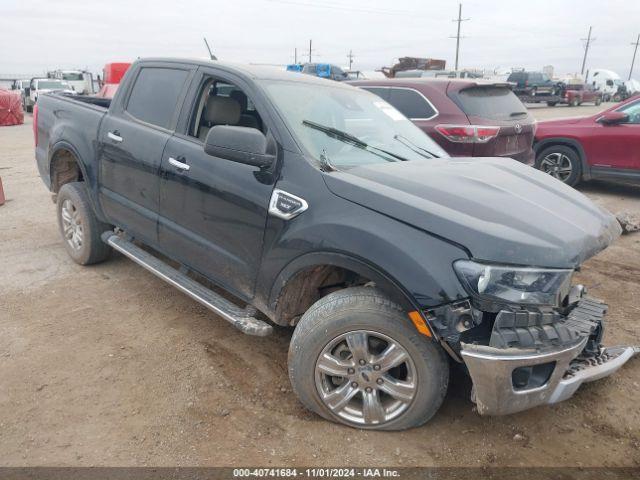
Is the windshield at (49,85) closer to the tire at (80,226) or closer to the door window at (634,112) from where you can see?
the tire at (80,226)

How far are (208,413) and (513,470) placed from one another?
1528 millimetres

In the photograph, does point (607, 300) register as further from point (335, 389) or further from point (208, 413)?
point (208, 413)

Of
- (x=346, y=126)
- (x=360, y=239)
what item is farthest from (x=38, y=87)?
(x=360, y=239)

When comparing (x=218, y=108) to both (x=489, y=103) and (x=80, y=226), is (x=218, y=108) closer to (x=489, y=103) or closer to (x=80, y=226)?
(x=80, y=226)

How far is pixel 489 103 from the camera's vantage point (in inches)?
253

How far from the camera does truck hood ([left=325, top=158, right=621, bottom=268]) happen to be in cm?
221

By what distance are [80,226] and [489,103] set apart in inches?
191

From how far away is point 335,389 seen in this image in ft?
8.62

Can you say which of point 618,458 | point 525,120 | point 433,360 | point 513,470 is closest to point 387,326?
point 433,360

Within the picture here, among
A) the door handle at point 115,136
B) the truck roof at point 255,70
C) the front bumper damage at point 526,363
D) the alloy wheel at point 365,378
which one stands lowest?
the alloy wheel at point 365,378

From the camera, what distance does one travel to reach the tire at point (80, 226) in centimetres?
444

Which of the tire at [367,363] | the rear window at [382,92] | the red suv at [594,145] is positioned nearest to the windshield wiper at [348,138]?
the tire at [367,363]

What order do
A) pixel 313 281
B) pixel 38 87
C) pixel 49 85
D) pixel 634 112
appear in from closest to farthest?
pixel 313 281 → pixel 634 112 → pixel 38 87 → pixel 49 85

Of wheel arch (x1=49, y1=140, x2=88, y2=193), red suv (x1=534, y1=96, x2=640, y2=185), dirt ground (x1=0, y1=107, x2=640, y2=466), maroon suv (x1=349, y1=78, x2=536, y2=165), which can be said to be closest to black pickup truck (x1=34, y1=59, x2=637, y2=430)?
dirt ground (x1=0, y1=107, x2=640, y2=466)
